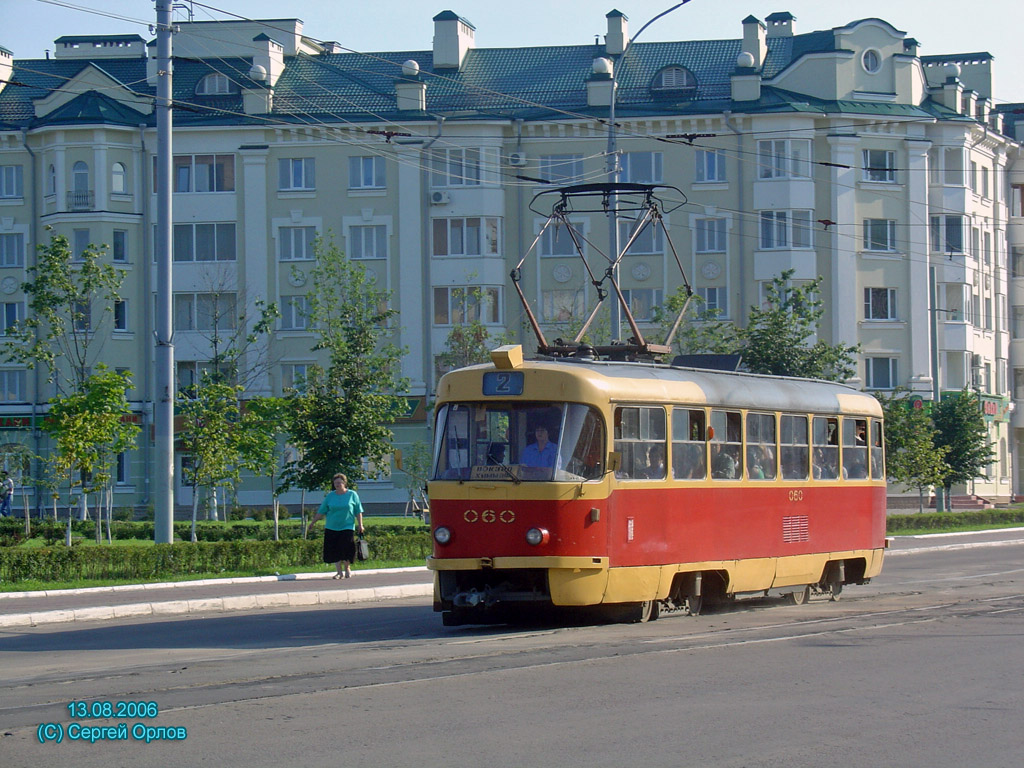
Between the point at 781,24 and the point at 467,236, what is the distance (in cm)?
1745

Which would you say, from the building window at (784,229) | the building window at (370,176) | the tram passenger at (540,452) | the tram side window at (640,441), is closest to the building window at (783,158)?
the building window at (784,229)

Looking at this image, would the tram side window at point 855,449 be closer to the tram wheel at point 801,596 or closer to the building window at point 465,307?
the tram wheel at point 801,596

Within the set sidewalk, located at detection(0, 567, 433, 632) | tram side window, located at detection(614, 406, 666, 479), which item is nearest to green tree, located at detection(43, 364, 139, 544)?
sidewalk, located at detection(0, 567, 433, 632)

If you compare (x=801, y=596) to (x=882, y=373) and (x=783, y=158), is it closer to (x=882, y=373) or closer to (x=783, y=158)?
(x=783, y=158)

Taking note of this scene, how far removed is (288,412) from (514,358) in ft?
Answer: 55.5

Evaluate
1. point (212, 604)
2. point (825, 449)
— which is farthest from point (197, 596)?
point (825, 449)

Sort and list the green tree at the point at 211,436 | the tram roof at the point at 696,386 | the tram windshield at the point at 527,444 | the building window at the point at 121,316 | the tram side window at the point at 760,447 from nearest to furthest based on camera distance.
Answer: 1. the tram windshield at the point at 527,444
2. the tram roof at the point at 696,386
3. the tram side window at the point at 760,447
4. the green tree at the point at 211,436
5. the building window at the point at 121,316

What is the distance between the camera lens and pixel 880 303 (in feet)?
183

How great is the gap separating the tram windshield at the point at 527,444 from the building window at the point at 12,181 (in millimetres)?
45528

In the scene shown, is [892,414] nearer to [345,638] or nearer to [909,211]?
[909,211]

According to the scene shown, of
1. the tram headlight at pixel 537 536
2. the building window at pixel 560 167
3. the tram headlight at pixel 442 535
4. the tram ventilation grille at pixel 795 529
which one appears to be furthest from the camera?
the building window at pixel 560 167

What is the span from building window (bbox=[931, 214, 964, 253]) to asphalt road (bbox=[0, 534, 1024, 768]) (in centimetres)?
4357

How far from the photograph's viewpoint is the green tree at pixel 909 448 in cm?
4222

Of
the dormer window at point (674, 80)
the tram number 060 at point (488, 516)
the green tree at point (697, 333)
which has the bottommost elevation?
the tram number 060 at point (488, 516)
